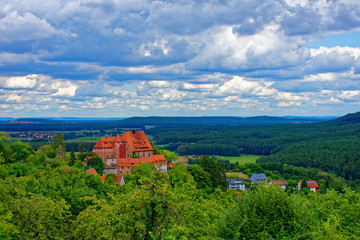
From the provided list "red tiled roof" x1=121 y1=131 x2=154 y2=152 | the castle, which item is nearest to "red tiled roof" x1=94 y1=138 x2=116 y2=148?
the castle

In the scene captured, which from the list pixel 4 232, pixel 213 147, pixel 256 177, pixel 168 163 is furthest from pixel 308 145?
pixel 4 232

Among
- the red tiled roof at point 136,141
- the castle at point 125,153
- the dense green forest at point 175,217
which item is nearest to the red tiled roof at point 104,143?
the castle at point 125,153

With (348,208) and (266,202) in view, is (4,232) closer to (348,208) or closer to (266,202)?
(266,202)

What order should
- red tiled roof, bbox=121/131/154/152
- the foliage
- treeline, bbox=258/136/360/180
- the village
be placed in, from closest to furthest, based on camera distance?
the foliage → the village → red tiled roof, bbox=121/131/154/152 → treeline, bbox=258/136/360/180

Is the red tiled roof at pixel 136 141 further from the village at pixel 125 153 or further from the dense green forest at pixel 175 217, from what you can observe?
the dense green forest at pixel 175 217

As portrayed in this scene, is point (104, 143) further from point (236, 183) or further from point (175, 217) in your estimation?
point (175, 217)

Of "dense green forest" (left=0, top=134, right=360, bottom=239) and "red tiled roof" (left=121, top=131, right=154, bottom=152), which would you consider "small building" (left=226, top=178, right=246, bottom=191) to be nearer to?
"red tiled roof" (left=121, top=131, right=154, bottom=152)

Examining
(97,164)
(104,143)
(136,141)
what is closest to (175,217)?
(97,164)
